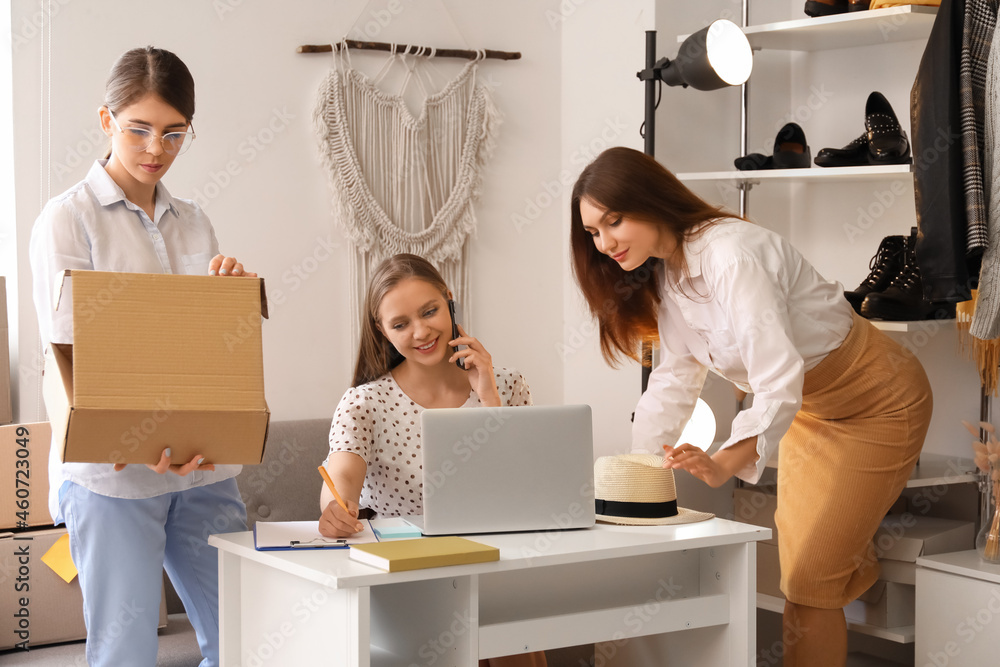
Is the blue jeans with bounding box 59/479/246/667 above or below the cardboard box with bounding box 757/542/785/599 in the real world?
above

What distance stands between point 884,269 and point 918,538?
2.12 feet

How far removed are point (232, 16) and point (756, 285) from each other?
170cm

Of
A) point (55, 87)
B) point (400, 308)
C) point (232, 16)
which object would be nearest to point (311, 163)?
point (232, 16)

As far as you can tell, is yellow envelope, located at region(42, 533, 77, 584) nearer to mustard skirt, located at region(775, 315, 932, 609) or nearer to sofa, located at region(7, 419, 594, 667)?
sofa, located at region(7, 419, 594, 667)

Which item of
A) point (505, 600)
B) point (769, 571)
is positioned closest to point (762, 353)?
point (505, 600)

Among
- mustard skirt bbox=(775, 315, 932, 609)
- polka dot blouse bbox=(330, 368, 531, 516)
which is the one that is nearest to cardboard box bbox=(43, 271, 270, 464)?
polka dot blouse bbox=(330, 368, 531, 516)

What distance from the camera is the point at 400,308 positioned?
1976 mm

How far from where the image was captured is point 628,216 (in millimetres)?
1916

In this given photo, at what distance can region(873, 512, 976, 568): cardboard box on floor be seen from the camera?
237 cm

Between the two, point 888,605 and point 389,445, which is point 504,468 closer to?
point 389,445

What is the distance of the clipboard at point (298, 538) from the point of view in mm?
1520

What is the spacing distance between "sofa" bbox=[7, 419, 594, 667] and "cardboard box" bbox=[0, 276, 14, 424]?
0.54 meters

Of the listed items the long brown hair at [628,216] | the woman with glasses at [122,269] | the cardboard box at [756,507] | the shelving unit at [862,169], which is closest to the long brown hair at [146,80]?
the woman with glasses at [122,269]

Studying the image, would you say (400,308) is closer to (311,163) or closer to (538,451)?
(538,451)
